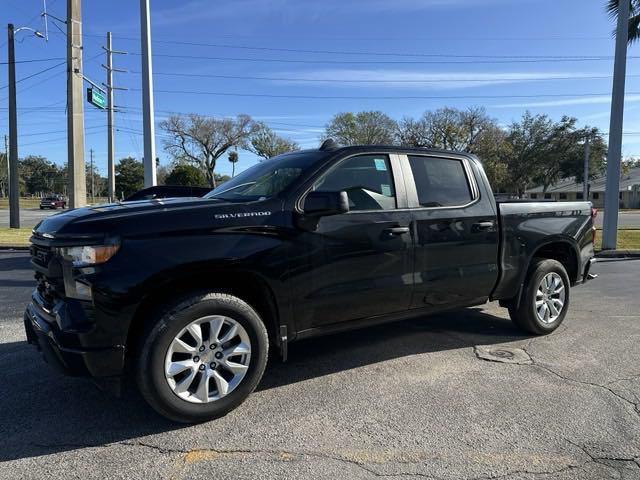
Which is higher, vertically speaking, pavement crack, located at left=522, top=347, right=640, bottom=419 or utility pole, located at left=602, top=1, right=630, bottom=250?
utility pole, located at left=602, top=1, right=630, bottom=250

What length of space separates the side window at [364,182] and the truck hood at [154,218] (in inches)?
23.3

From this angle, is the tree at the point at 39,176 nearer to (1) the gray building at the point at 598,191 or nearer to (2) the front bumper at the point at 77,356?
(1) the gray building at the point at 598,191

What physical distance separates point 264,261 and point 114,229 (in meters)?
1.00

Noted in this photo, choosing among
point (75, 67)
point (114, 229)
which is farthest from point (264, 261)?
point (75, 67)

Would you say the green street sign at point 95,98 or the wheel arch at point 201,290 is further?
the green street sign at point 95,98

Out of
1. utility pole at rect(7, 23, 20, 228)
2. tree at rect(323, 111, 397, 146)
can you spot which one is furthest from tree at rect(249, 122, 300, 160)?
utility pole at rect(7, 23, 20, 228)

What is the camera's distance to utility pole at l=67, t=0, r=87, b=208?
57.3 ft

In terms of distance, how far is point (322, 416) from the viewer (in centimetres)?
352

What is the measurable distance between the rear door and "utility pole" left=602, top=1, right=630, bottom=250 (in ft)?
36.1

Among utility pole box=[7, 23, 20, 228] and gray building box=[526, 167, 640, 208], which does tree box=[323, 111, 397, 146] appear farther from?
utility pole box=[7, 23, 20, 228]

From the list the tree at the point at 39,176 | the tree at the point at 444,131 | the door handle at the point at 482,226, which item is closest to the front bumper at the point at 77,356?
the door handle at the point at 482,226

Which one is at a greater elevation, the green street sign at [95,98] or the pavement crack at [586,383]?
the green street sign at [95,98]

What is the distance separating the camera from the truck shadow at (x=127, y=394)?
128 inches

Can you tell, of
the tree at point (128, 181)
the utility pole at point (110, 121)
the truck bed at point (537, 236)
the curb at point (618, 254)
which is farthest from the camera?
the tree at point (128, 181)
